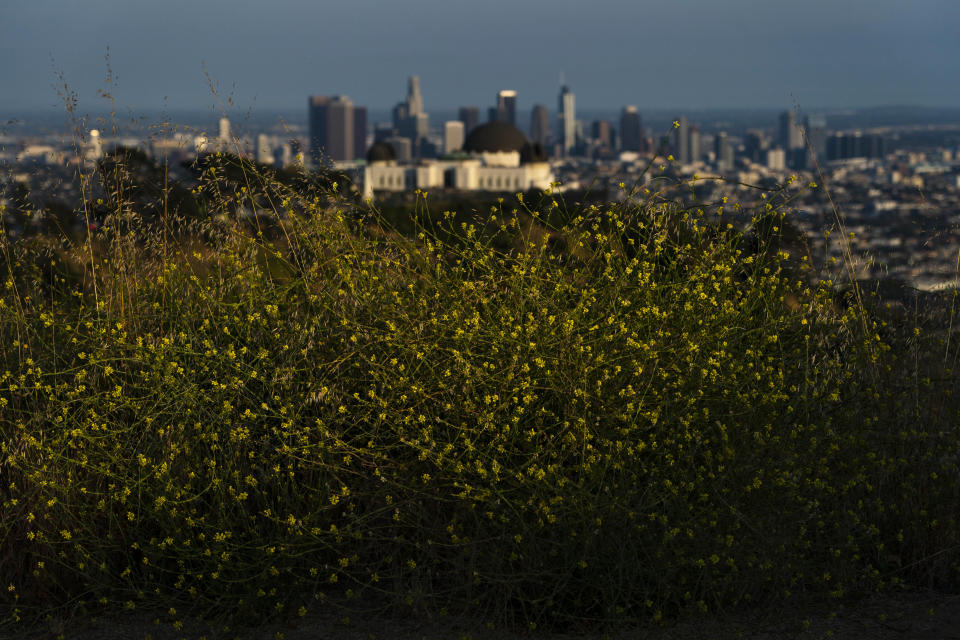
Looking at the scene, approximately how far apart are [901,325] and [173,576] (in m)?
3.14

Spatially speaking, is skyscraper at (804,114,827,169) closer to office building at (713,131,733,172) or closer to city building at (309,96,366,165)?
office building at (713,131,733,172)

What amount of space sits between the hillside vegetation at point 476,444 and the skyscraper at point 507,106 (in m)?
175

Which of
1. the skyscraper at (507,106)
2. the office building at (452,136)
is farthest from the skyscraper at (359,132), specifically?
the skyscraper at (507,106)

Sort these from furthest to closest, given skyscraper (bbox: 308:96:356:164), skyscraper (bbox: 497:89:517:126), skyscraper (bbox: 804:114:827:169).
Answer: skyscraper (bbox: 497:89:517:126) → skyscraper (bbox: 308:96:356:164) → skyscraper (bbox: 804:114:827:169)

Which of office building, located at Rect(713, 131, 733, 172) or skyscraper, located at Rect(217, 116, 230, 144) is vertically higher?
office building, located at Rect(713, 131, 733, 172)

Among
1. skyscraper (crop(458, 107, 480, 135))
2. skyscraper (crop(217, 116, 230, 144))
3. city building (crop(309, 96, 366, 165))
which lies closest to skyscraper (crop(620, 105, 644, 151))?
city building (crop(309, 96, 366, 165))

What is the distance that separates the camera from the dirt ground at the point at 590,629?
3.15 metres

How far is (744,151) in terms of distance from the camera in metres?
74.8

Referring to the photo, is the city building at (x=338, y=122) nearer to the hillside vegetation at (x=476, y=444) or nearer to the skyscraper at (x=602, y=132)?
the skyscraper at (x=602, y=132)

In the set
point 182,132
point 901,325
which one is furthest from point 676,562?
point 182,132

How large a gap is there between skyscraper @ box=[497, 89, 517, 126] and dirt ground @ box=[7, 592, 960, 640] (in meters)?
176

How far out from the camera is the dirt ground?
3154mm

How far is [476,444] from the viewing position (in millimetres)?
3512

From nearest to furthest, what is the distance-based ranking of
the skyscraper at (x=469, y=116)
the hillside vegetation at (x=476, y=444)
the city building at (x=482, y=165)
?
the hillside vegetation at (x=476, y=444)
the city building at (x=482, y=165)
the skyscraper at (x=469, y=116)
